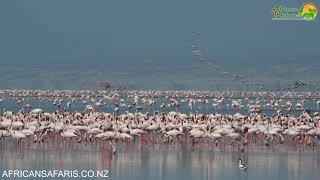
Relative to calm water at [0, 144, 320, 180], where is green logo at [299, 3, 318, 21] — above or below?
above

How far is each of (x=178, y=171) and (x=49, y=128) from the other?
9.56 metres

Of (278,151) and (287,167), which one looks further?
(278,151)

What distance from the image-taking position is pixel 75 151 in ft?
115

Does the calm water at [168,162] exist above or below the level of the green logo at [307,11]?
below

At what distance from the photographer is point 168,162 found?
32.3 meters

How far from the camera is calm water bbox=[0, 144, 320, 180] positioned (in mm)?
29453

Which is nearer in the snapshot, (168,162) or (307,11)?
(168,162)

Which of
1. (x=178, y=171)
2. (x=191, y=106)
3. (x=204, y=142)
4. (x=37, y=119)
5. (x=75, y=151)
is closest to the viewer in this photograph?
(x=178, y=171)

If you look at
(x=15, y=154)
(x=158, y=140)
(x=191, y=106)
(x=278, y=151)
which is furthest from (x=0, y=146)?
(x=191, y=106)

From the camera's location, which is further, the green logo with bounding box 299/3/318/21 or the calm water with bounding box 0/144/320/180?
the green logo with bounding box 299/3/318/21

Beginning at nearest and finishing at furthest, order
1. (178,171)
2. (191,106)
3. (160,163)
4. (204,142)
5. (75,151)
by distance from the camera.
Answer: (178,171)
(160,163)
(75,151)
(204,142)
(191,106)

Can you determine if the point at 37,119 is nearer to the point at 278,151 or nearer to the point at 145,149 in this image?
the point at 145,149

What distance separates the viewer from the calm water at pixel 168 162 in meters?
29.5

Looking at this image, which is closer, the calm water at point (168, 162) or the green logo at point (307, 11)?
the calm water at point (168, 162)
